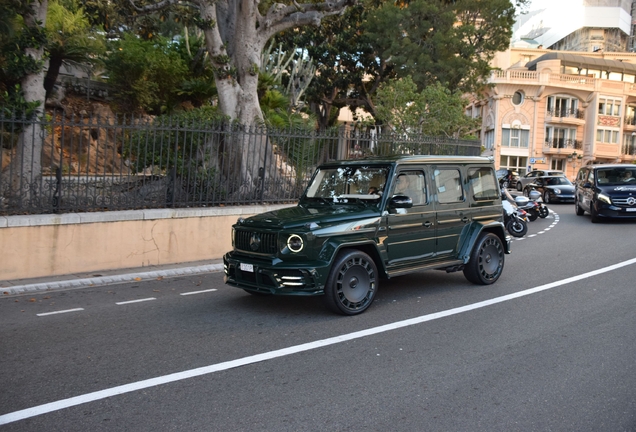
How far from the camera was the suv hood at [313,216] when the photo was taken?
22.9 feet

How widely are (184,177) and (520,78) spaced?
48.9 m

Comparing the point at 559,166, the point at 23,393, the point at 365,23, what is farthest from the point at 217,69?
the point at 559,166

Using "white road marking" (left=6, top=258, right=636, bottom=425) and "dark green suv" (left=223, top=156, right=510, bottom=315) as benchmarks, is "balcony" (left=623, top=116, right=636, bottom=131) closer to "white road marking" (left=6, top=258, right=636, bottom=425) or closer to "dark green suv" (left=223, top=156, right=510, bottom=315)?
"dark green suv" (left=223, top=156, right=510, bottom=315)

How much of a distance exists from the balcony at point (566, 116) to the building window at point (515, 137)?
A: 7.93 ft

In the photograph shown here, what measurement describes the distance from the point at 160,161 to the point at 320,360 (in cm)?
643

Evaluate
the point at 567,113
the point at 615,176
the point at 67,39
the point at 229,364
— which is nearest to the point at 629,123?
the point at 567,113

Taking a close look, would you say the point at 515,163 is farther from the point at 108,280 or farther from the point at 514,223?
the point at 108,280

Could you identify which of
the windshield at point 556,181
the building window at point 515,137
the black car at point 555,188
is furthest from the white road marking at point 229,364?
the building window at point 515,137

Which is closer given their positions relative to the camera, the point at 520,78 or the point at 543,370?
the point at 543,370

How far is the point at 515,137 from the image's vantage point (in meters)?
56.1

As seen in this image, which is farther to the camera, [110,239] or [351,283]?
[110,239]

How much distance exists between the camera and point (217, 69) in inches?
551

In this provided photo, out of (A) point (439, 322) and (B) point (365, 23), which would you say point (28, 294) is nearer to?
(A) point (439, 322)

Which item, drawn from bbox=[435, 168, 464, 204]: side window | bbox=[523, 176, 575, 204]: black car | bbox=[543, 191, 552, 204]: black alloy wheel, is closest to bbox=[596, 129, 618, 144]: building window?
bbox=[523, 176, 575, 204]: black car
